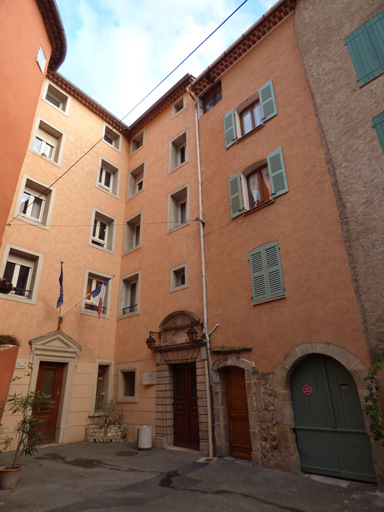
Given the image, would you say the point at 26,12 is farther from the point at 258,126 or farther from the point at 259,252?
the point at 259,252

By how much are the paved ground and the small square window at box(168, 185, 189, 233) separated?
7.49m

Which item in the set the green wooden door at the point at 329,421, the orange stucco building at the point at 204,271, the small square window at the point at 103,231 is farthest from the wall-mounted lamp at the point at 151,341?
the green wooden door at the point at 329,421

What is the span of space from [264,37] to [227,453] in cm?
1260

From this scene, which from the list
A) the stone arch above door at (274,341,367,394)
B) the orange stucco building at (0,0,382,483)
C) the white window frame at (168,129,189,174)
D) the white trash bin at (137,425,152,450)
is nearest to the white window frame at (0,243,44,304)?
the orange stucco building at (0,0,382,483)

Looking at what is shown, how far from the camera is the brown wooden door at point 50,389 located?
9898 millimetres

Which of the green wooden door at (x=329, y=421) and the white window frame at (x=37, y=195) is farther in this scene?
the white window frame at (x=37, y=195)

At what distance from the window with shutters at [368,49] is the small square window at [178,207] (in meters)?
6.28

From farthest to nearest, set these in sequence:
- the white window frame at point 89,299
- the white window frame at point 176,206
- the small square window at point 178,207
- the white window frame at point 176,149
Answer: the white window frame at point 176,149
the small square window at point 178,207
the white window frame at point 89,299
the white window frame at point 176,206

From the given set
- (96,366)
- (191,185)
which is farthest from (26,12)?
(96,366)

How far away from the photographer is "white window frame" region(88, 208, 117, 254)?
13.1 meters

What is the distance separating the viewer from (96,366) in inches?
455

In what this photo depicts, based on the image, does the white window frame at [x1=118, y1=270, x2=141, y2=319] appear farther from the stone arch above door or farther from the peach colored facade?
the stone arch above door

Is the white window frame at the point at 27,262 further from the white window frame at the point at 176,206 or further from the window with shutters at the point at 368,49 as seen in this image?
the window with shutters at the point at 368,49

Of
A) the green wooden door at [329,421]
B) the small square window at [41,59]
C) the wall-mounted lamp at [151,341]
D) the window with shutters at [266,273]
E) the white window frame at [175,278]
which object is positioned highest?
the small square window at [41,59]
